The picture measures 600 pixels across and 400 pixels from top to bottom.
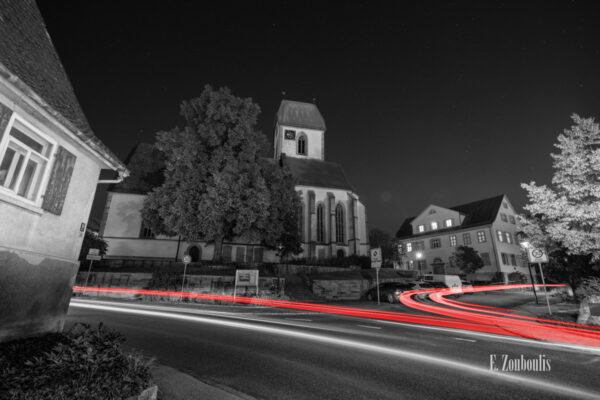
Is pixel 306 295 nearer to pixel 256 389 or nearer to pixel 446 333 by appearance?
pixel 446 333

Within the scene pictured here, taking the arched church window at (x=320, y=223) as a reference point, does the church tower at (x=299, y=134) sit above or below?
above

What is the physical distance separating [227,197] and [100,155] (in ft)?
47.5

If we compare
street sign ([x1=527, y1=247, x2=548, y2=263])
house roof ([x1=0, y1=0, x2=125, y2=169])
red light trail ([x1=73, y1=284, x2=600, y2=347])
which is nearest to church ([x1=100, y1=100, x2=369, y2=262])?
red light trail ([x1=73, y1=284, x2=600, y2=347])

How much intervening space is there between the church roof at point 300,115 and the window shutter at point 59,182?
146 feet

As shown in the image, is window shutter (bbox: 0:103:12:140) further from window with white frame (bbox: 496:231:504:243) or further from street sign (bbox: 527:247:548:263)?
window with white frame (bbox: 496:231:504:243)

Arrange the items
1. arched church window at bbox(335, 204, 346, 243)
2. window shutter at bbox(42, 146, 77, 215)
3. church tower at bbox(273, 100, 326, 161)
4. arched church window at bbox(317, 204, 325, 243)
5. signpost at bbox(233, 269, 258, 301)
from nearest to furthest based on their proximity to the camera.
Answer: window shutter at bbox(42, 146, 77, 215), signpost at bbox(233, 269, 258, 301), arched church window at bbox(317, 204, 325, 243), arched church window at bbox(335, 204, 346, 243), church tower at bbox(273, 100, 326, 161)

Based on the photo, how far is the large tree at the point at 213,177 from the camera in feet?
70.4

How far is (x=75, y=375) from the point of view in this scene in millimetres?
2863

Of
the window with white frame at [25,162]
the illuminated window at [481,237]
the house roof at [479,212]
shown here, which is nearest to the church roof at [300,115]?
the house roof at [479,212]

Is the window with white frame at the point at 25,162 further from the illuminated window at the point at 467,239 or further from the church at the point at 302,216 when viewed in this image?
the illuminated window at the point at 467,239

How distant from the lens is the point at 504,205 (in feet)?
142

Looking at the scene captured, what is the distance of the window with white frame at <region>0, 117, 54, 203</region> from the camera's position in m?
5.27

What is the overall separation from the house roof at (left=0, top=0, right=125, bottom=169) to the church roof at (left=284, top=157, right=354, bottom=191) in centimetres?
3174

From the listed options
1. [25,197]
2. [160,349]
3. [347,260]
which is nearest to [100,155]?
[25,197]
